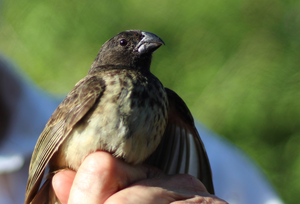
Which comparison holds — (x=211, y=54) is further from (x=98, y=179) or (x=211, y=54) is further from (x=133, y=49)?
(x=98, y=179)

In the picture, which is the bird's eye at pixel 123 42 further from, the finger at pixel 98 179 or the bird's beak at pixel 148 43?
the finger at pixel 98 179

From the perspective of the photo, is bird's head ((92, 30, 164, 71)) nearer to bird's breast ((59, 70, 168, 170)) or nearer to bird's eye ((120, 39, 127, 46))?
bird's eye ((120, 39, 127, 46))

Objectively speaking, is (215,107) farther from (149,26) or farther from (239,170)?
(149,26)

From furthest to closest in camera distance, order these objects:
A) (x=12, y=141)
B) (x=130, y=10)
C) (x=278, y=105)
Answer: (x=12, y=141), (x=130, y=10), (x=278, y=105)

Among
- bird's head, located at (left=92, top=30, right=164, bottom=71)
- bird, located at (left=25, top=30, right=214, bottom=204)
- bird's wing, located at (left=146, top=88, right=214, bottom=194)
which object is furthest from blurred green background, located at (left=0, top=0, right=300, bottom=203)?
bird's head, located at (left=92, top=30, right=164, bottom=71)

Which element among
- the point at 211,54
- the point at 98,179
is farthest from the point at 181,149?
the point at 211,54

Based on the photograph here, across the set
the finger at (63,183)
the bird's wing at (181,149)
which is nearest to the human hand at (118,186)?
the finger at (63,183)

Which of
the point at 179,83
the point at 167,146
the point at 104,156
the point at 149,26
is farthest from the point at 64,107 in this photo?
the point at 149,26
